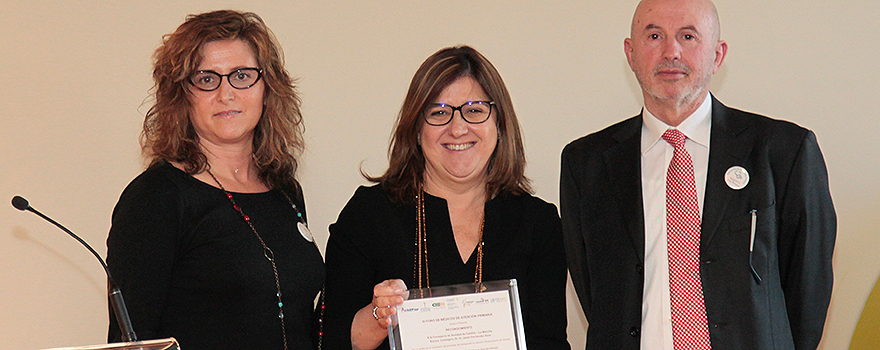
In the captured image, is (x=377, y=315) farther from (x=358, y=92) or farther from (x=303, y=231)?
(x=358, y=92)

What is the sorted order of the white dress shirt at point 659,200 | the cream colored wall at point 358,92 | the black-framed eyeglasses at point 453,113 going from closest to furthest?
the white dress shirt at point 659,200, the black-framed eyeglasses at point 453,113, the cream colored wall at point 358,92

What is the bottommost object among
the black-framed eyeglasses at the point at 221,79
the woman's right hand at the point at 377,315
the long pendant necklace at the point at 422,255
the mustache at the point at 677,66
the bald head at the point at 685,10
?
the woman's right hand at the point at 377,315

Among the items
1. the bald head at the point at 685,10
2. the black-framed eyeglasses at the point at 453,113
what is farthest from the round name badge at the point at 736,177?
the black-framed eyeglasses at the point at 453,113

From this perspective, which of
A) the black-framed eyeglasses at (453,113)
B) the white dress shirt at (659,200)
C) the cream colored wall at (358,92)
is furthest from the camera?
the cream colored wall at (358,92)

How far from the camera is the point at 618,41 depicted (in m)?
3.74

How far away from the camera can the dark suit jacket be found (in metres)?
2.28

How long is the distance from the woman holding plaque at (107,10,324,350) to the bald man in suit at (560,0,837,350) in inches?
39.9

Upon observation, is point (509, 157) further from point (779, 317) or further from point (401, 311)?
point (779, 317)

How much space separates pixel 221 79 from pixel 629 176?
1.36 metres

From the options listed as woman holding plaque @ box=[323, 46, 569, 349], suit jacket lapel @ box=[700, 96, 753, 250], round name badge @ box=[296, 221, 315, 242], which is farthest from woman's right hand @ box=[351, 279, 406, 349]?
suit jacket lapel @ box=[700, 96, 753, 250]

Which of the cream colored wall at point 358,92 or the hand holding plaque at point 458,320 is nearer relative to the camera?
the hand holding plaque at point 458,320

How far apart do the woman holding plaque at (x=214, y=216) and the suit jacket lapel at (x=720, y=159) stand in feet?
4.28

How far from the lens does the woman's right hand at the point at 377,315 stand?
7.43ft

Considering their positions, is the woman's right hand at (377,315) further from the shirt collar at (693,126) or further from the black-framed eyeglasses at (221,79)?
the shirt collar at (693,126)
